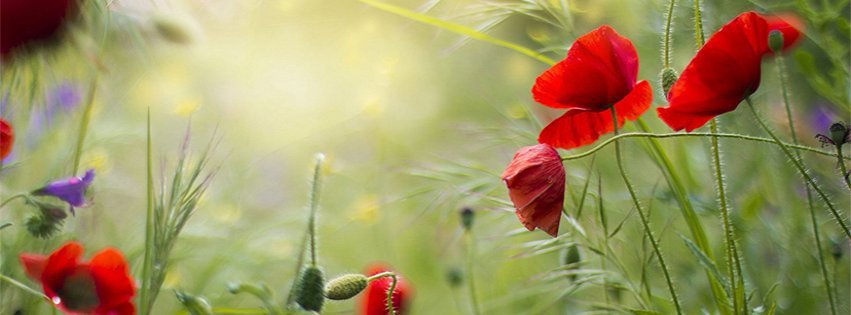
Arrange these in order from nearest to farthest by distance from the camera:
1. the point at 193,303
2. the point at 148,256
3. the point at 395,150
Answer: the point at 193,303 → the point at 148,256 → the point at 395,150

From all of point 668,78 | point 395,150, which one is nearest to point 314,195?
point 668,78

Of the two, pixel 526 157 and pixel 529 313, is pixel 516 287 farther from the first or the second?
pixel 526 157

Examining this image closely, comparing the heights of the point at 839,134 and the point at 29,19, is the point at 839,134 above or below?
below

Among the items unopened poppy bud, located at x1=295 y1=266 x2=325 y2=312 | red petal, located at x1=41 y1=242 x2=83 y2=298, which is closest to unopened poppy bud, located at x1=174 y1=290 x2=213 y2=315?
unopened poppy bud, located at x1=295 y1=266 x2=325 y2=312

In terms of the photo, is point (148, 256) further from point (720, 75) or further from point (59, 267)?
point (720, 75)

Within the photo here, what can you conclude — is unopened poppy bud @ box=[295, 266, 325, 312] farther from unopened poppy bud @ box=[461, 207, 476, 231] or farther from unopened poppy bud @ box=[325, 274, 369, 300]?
unopened poppy bud @ box=[461, 207, 476, 231]

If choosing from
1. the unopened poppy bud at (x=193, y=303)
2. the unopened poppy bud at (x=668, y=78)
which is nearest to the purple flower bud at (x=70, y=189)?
the unopened poppy bud at (x=193, y=303)

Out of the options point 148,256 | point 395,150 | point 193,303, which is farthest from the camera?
point 395,150
